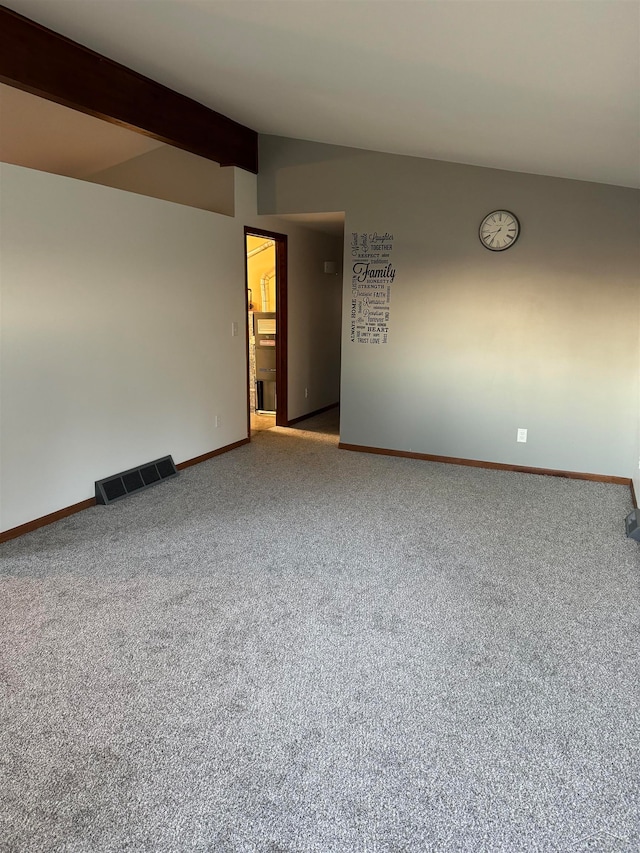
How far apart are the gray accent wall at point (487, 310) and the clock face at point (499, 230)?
0.21 ft

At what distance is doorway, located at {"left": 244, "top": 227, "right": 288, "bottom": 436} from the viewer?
609cm

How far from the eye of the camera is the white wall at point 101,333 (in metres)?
3.38

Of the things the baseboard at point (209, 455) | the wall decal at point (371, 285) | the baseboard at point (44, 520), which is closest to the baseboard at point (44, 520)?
the baseboard at point (44, 520)

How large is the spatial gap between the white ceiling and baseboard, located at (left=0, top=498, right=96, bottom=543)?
287 centimetres

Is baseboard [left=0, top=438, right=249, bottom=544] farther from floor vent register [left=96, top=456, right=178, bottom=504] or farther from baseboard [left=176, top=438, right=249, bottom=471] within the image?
baseboard [left=176, top=438, right=249, bottom=471]

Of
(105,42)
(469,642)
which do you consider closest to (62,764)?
(469,642)

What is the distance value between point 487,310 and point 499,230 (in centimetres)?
66

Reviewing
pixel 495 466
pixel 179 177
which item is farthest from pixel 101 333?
pixel 495 466

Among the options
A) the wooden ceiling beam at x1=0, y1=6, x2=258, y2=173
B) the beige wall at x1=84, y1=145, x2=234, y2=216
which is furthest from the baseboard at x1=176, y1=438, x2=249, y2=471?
the wooden ceiling beam at x1=0, y1=6, x2=258, y2=173

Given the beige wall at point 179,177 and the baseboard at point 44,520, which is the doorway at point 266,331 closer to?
the beige wall at point 179,177

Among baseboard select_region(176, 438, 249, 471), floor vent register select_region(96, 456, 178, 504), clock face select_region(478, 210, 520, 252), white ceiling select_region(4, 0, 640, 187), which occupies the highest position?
white ceiling select_region(4, 0, 640, 187)

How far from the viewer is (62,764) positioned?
1.77 metres

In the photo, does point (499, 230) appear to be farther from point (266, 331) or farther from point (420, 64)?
point (266, 331)

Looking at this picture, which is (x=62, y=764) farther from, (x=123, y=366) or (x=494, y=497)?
(x=494, y=497)
